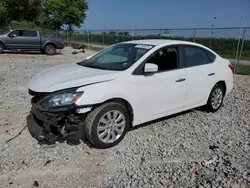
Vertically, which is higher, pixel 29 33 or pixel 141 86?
pixel 29 33

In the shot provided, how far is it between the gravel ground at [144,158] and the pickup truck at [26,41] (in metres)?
12.6

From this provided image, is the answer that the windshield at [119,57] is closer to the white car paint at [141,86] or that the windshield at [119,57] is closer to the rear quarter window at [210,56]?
the white car paint at [141,86]

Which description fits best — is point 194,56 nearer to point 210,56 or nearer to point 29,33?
point 210,56

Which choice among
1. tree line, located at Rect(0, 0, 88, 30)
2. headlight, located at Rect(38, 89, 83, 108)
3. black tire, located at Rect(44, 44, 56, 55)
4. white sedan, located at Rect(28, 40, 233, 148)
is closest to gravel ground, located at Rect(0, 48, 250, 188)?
white sedan, located at Rect(28, 40, 233, 148)

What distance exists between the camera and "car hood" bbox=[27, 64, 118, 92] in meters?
3.36

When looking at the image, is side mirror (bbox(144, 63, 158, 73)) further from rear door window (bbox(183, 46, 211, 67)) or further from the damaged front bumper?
the damaged front bumper

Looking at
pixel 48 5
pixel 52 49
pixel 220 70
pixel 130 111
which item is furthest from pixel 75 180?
pixel 48 5

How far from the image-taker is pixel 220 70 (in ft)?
16.9

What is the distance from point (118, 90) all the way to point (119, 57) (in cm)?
98

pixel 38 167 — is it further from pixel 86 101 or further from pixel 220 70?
pixel 220 70

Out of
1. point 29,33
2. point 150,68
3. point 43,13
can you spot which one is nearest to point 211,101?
point 150,68

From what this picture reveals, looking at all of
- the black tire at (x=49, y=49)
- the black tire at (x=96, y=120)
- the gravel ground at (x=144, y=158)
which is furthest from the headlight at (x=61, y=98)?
the black tire at (x=49, y=49)

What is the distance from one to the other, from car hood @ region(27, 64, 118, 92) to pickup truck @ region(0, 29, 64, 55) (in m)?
13.7

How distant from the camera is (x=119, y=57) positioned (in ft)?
14.1
